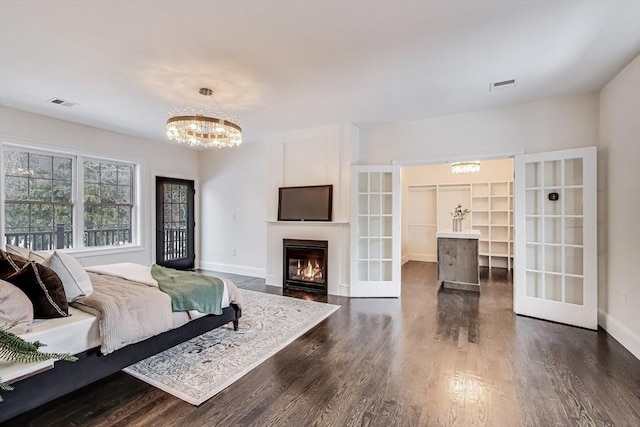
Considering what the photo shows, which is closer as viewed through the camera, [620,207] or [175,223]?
[620,207]

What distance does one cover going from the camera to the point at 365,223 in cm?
484

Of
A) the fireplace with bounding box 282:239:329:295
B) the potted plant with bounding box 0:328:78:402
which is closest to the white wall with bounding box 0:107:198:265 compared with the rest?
the fireplace with bounding box 282:239:329:295

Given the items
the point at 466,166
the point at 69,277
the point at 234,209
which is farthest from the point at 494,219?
the point at 69,277

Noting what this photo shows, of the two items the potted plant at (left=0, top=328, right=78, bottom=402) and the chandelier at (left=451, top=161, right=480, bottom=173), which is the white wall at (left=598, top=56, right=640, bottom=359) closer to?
the chandelier at (left=451, top=161, right=480, bottom=173)

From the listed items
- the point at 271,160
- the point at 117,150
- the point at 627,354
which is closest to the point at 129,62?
the point at 271,160

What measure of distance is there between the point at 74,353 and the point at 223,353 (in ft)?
3.67

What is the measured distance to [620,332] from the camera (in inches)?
117

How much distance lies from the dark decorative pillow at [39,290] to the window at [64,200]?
3481 mm

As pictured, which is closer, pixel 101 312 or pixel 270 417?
pixel 270 417

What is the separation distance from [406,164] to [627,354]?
3.24 meters

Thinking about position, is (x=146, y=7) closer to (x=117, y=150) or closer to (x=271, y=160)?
(x=271, y=160)

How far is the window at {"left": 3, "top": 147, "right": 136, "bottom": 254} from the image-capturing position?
443cm

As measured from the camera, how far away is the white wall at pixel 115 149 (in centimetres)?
436

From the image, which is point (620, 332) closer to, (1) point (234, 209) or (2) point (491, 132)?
(2) point (491, 132)
